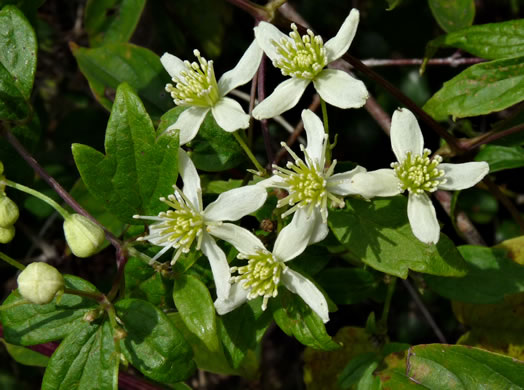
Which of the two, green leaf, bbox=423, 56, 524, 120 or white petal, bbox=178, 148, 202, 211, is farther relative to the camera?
green leaf, bbox=423, 56, 524, 120

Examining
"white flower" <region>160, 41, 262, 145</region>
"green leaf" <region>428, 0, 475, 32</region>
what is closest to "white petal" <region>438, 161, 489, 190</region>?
"white flower" <region>160, 41, 262, 145</region>

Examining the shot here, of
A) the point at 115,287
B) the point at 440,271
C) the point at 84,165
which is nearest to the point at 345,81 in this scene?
the point at 440,271

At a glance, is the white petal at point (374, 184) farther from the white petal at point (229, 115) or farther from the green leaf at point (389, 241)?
the white petal at point (229, 115)

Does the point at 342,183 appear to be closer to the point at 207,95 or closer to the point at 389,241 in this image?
the point at 389,241

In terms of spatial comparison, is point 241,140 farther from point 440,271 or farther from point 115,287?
point 440,271

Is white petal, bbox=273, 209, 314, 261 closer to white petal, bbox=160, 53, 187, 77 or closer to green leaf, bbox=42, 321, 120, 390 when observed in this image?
green leaf, bbox=42, 321, 120, 390

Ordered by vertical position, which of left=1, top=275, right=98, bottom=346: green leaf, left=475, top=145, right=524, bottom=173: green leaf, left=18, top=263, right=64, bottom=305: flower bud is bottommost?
left=1, top=275, right=98, bottom=346: green leaf
